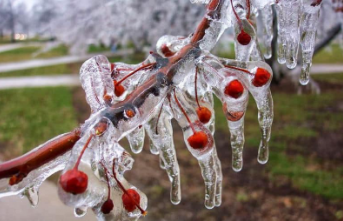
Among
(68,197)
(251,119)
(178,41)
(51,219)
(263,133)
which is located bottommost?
(251,119)

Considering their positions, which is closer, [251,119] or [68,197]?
[68,197]

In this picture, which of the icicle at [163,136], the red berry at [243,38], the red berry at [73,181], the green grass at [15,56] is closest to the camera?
the red berry at [73,181]

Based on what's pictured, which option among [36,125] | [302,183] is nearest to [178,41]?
[302,183]

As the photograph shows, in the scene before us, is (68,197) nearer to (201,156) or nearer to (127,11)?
(201,156)

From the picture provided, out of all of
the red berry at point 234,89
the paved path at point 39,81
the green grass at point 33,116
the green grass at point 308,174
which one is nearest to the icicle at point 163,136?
the red berry at point 234,89

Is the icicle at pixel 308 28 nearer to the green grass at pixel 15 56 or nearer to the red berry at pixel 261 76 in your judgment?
the red berry at pixel 261 76

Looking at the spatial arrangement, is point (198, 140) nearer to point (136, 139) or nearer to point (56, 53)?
point (136, 139)
